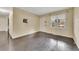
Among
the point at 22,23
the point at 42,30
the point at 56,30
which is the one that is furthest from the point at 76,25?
the point at 22,23

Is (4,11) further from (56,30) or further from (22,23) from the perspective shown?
(56,30)

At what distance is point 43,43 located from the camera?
4.99 feet

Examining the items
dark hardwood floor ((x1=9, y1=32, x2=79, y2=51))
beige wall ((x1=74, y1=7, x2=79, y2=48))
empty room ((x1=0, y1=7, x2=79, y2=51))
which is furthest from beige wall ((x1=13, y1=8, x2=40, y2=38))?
beige wall ((x1=74, y1=7, x2=79, y2=48))

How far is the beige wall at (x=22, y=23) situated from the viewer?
4.81ft

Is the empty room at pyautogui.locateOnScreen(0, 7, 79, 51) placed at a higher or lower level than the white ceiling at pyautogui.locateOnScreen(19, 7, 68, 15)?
lower

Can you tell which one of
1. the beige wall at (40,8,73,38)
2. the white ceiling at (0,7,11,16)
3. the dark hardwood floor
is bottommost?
the dark hardwood floor

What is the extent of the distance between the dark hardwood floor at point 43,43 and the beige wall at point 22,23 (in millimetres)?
109

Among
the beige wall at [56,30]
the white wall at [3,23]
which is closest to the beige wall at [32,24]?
the beige wall at [56,30]

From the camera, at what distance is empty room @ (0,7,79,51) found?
1.46 m

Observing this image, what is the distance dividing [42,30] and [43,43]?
0.81 ft

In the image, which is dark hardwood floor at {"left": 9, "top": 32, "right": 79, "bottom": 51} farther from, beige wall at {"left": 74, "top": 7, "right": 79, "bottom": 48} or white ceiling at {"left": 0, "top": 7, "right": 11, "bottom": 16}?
white ceiling at {"left": 0, "top": 7, "right": 11, "bottom": 16}

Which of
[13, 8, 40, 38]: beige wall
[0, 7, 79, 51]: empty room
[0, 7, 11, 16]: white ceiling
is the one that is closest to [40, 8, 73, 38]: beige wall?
[0, 7, 79, 51]: empty room

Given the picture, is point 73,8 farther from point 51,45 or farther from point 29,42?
point 29,42
